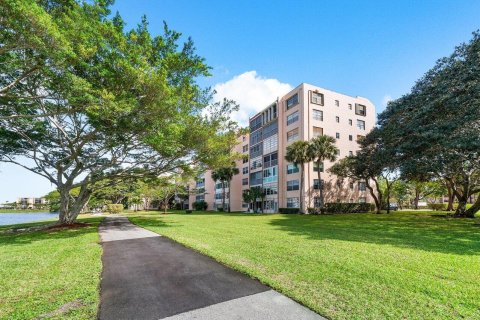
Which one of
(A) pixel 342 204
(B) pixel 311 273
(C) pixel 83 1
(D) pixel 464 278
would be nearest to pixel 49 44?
(C) pixel 83 1

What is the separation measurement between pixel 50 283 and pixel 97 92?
312 inches

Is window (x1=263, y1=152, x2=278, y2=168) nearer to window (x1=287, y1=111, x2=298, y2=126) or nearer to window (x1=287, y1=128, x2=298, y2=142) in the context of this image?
window (x1=287, y1=128, x2=298, y2=142)

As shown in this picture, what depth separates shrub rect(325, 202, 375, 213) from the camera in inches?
1537

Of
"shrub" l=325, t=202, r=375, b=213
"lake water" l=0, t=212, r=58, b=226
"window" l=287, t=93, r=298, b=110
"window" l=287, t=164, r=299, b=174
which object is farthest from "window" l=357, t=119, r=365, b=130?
"lake water" l=0, t=212, r=58, b=226

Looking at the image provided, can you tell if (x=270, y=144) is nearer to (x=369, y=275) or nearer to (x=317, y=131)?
(x=317, y=131)

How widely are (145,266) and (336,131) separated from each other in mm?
40975

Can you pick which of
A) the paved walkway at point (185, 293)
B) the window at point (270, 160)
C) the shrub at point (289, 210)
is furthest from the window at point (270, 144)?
the paved walkway at point (185, 293)

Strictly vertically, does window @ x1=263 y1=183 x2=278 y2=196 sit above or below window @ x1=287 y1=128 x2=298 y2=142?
below

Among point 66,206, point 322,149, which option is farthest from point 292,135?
point 66,206

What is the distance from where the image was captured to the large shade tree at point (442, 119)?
1731 centimetres

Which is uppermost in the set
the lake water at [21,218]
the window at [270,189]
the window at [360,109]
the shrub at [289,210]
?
the window at [360,109]

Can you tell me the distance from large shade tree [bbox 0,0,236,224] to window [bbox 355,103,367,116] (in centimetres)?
3393

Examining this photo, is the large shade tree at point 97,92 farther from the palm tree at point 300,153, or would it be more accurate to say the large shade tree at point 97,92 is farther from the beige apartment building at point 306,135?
the beige apartment building at point 306,135

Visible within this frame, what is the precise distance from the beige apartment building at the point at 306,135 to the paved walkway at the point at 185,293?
30.3m
